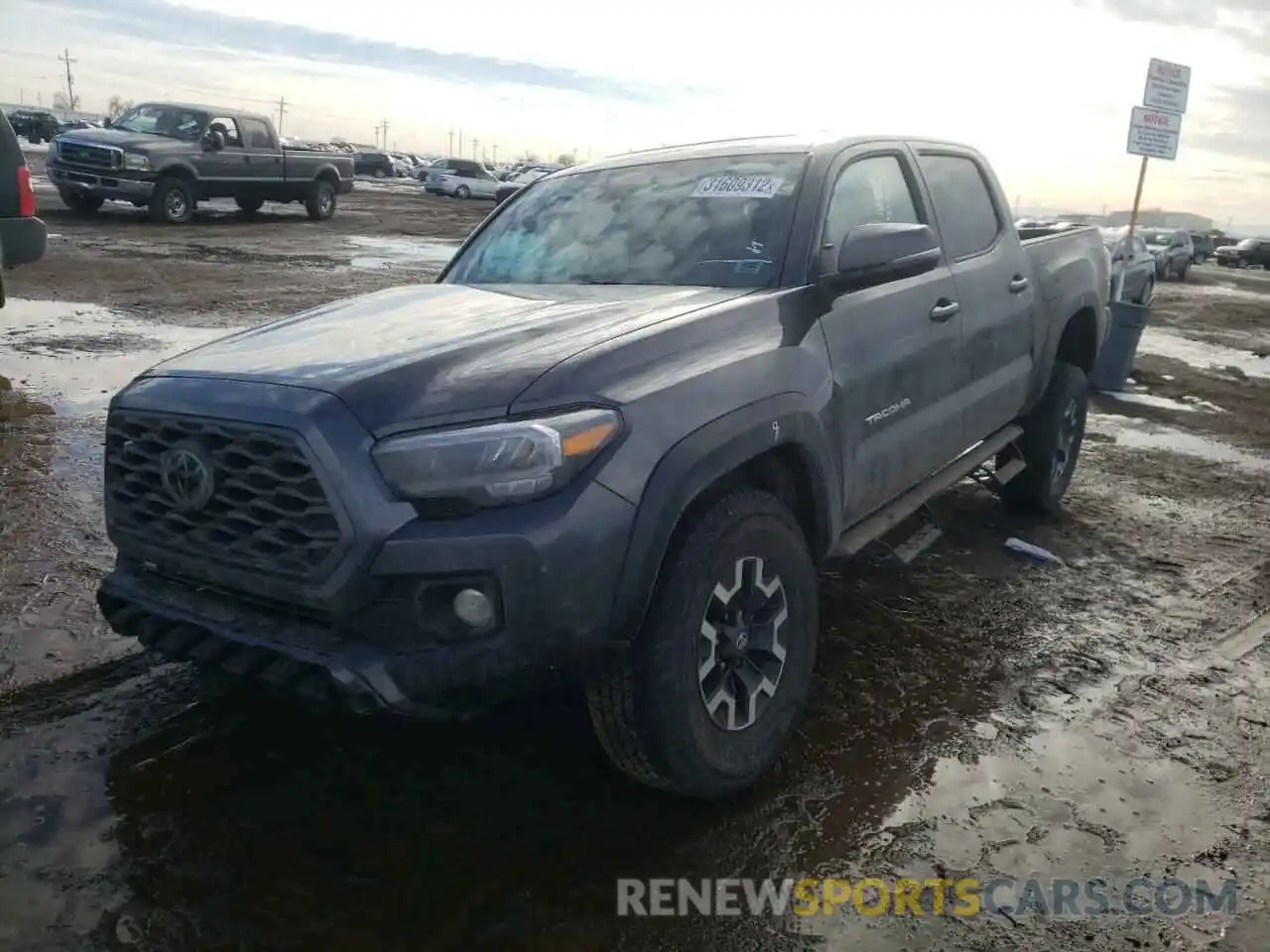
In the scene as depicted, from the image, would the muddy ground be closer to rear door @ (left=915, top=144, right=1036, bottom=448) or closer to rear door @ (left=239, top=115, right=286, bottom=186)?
rear door @ (left=915, top=144, right=1036, bottom=448)

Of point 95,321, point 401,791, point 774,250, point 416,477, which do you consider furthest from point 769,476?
point 95,321

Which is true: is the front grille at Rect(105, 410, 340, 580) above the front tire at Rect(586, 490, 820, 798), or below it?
above

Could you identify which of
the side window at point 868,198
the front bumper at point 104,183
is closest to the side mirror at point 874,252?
the side window at point 868,198

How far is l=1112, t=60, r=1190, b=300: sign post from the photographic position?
11352 mm

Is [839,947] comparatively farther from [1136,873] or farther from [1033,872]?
[1136,873]

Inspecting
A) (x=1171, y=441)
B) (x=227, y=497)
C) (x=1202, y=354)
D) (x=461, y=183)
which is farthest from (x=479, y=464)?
(x=461, y=183)

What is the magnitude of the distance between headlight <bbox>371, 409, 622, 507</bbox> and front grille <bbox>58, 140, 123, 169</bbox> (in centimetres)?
1881

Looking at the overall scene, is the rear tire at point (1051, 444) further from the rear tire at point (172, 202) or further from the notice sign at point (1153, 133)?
the rear tire at point (172, 202)

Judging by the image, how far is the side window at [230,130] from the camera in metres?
19.6

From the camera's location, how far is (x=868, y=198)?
4.07m

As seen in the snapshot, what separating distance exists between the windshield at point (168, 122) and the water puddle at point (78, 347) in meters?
9.17

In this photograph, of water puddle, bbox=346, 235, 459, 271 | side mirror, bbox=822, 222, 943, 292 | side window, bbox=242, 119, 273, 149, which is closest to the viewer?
side mirror, bbox=822, 222, 943, 292

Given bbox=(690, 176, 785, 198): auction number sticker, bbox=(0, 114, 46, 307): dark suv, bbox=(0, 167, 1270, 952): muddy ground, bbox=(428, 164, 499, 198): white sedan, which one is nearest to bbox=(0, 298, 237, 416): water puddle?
bbox=(0, 114, 46, 307): dark suv

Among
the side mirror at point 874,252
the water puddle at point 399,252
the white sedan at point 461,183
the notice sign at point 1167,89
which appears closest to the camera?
the side mirror at point 874,252
